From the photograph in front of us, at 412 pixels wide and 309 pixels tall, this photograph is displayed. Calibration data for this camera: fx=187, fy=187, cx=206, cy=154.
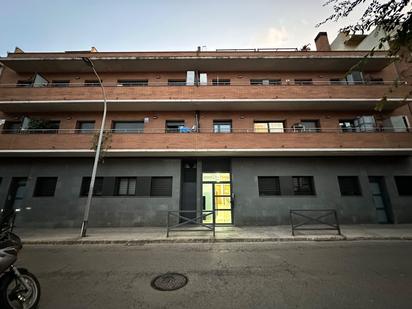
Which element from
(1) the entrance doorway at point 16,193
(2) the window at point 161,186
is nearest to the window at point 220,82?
(2) the window at point 161,186

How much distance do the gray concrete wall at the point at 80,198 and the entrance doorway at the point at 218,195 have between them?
170 centimetres

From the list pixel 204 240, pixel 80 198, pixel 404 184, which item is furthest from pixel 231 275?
pixel 404 184

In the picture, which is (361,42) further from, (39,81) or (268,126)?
(39,81)

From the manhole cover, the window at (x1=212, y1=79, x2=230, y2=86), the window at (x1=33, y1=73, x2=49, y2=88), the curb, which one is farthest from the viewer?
the window at (x1=212, y1=79, x2=230, y2=86)

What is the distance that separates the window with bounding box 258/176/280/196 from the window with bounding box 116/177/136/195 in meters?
7.61

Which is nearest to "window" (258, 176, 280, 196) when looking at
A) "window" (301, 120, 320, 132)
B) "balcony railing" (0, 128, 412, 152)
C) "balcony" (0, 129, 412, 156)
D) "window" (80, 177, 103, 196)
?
"balcony" (0, 129, 412, 156)

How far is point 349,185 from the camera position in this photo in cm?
1141

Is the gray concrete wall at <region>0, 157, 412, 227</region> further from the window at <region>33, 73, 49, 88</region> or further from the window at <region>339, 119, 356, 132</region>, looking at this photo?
the window at <region>33, 73, 49, 88</region>

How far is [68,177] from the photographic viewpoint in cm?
1127

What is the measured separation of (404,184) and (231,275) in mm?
13481

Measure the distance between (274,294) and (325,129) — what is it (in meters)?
11.3

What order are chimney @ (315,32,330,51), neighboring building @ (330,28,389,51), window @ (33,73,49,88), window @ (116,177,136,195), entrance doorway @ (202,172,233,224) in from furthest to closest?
chimney @ (315,32,330,51)
neighboring building @ (330,28,389,51)
window @ (33,73,49,88)
window @ (116,177,136,195)
entrance doorway @ (202,172,233,224)

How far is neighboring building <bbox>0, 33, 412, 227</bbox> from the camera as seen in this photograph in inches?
418

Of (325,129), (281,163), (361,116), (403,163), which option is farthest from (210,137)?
(403,163)
